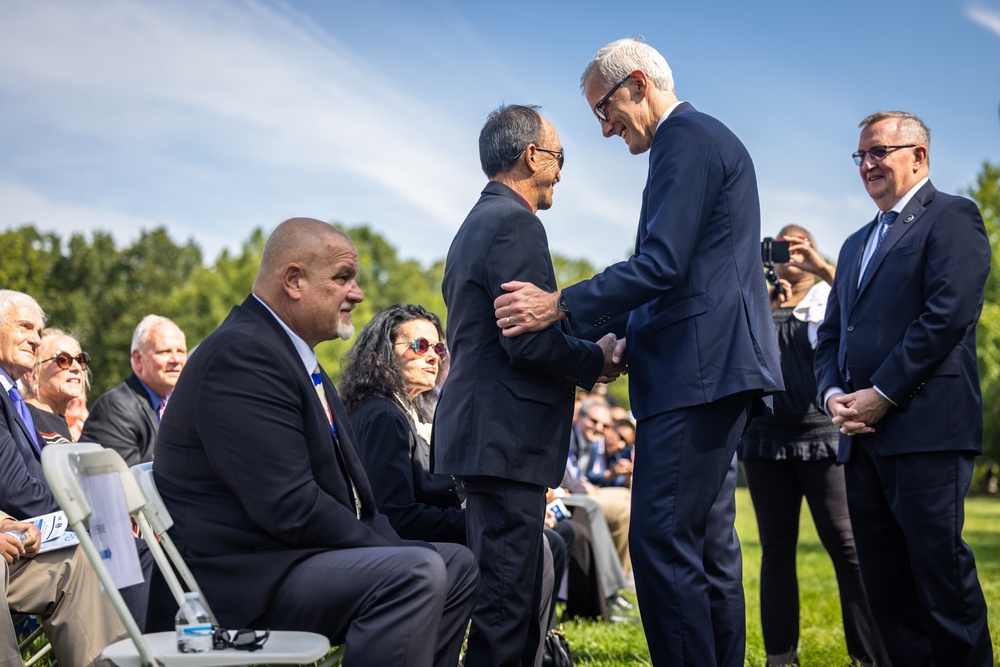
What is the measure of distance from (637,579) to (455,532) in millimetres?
1277

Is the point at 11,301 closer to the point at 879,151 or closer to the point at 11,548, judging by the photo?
the point at 11,548

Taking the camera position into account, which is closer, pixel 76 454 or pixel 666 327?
pixel 76 454

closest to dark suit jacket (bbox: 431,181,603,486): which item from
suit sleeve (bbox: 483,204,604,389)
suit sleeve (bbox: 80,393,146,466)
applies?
suit sleeve (bbox: 483,204,604,389)

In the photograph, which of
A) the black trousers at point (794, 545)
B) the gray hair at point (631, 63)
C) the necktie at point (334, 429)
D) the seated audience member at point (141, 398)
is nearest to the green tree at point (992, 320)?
the black trousers at point (794, 545)

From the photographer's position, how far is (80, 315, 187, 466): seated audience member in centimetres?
608

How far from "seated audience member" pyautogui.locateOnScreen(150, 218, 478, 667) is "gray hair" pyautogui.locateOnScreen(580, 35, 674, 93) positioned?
62.9 inches

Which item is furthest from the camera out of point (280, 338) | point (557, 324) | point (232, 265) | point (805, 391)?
point (232, 265)

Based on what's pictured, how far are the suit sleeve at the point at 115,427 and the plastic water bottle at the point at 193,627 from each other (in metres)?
3.39

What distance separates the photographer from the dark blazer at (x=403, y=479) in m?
4.48

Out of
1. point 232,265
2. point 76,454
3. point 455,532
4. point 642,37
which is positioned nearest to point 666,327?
point 642,37

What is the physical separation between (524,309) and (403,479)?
1.35 metres

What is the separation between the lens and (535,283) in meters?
3.74

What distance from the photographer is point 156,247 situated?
6209cm

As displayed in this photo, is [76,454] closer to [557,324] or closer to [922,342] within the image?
[557,324]
